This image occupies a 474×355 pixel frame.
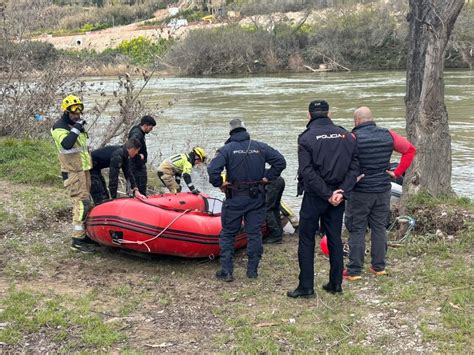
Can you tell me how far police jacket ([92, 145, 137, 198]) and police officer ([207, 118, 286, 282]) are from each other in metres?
1.80

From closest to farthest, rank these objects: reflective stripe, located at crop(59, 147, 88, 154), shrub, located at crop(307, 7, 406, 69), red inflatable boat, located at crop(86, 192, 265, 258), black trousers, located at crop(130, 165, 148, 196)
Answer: red inflatable boat, located at crop(86, 192, 265, 258), reflective stripe, located at crop(59, 147, 88, 154), black trousers, located at crop(130, 165, 148, 196), shrub, located at crop(307, 7, 406, 69)

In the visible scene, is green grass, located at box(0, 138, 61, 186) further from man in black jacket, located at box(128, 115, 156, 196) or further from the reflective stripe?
the reflective stripe

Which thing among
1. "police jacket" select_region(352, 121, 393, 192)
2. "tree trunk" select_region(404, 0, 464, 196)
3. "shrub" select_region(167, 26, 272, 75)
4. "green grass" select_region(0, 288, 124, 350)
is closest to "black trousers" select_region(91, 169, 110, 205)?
"green grass" select_region(0, 288, 124, 350)

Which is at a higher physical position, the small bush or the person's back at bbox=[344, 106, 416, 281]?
the person's back at bbox=[344, 106, 416, 281]

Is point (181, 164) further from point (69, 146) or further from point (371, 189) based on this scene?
point (371, 189)

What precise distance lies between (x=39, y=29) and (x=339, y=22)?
110ft

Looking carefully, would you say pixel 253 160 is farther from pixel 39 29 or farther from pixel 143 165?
pixel 39 29

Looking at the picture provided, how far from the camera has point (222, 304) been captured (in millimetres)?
4613

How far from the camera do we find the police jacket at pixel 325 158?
4367mm

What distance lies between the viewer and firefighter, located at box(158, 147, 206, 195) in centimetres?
753

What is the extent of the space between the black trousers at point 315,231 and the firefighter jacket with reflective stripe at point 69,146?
8.18 feet

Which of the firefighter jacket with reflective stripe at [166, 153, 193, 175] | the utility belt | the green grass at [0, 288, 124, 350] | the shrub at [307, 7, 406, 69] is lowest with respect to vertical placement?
the green grass at [0, 288, 124, 350]

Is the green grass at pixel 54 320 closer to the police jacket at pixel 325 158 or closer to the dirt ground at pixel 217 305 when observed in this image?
the dirt ground at pixel 217 305

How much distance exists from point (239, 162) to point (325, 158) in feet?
2.91
